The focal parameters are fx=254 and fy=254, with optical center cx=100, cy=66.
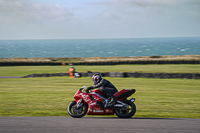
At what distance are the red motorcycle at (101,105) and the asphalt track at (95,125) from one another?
0.31m

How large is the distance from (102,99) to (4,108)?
15.7 feet

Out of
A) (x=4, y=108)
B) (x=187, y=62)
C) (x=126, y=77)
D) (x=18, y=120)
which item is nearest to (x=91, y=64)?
(x=187, y=62)

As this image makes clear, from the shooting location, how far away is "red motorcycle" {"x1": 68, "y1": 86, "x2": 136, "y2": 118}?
798 cm

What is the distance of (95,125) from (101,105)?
3.78ft

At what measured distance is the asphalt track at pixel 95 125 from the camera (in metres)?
6.53

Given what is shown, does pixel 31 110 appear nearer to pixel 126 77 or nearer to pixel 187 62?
pixel 126 77

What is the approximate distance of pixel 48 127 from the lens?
688cm

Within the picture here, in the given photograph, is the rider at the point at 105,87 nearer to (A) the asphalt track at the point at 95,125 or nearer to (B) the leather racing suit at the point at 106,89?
(B) the leather racing suit at the point at 106,89

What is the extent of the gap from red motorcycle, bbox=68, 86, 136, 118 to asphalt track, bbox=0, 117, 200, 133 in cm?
31

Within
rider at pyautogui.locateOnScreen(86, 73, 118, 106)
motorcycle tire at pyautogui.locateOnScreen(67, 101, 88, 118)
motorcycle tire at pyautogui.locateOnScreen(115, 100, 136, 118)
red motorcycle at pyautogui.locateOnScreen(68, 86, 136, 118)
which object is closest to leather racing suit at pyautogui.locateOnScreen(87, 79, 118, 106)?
rider at pyautogui.locateOnScreen(86, 73, 118, 106)

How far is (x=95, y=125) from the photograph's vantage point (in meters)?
7.07

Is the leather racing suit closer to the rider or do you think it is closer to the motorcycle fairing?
the rider

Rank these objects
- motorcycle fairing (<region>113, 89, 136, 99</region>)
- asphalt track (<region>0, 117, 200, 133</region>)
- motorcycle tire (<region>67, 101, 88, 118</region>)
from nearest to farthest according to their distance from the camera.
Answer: asphalt track (<region>0, 117, 200, 133</region>) < motorcycle fairing (<region>113, 89, 136, 99</region>) < motorcycle tire (<region>67, 101, 88, 118</region>)

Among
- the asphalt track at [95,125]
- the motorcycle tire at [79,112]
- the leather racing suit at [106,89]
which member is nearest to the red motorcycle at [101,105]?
the motorcycle tire at [79,112]
